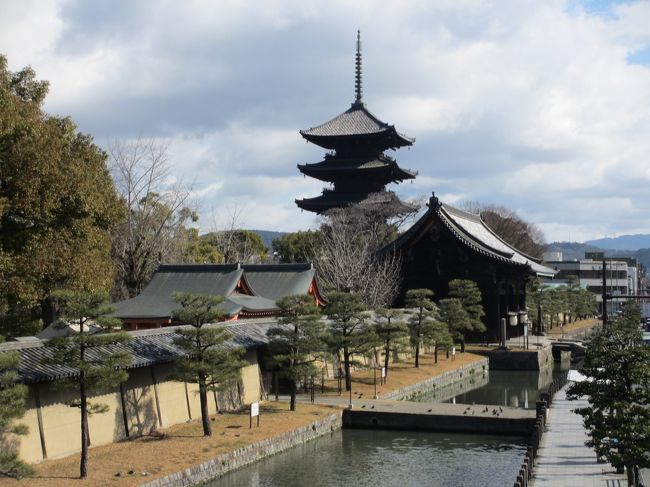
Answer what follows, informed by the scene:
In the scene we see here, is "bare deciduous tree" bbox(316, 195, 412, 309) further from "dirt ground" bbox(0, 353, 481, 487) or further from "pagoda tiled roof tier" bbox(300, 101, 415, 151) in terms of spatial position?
"dirt ground" bbox(0, 353, 481, 487)

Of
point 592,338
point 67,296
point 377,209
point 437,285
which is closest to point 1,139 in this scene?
point 67,296

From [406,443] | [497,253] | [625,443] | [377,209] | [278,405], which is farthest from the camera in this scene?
[377,209]

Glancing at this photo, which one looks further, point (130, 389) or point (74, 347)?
point (130, 389)

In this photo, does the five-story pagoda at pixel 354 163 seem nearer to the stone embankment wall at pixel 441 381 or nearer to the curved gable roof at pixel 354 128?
the curved gable roof at pixel 354 128

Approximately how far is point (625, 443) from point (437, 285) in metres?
44.8

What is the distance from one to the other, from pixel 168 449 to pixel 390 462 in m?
7.18

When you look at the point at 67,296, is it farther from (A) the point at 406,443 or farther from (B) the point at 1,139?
(A) the point at 406,443

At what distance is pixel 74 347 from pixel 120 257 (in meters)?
33.9

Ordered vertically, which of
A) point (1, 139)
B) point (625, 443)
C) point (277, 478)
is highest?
point (1, 139)

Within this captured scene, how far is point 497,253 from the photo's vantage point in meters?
60.4

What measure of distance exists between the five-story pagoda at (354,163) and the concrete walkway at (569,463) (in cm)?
4985

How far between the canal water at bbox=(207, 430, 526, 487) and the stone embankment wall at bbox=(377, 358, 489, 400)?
22.5ft

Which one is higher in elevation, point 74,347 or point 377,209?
point 377,209

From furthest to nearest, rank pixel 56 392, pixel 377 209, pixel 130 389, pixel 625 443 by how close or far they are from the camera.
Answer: pixel 377 209
pixel 130 389
pixel 56 392
pixel 625 443
